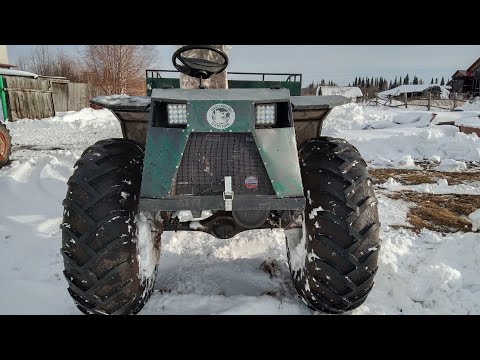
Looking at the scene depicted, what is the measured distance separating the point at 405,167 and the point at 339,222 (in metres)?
5.89

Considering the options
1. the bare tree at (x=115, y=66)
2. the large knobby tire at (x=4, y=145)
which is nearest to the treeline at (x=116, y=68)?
the bare tree at (x=115, y=66)

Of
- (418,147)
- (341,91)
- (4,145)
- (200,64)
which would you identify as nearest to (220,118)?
(200,64)

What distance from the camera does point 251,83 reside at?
183 inches

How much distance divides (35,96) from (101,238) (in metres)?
21.6

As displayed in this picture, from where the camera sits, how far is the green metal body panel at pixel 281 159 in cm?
208

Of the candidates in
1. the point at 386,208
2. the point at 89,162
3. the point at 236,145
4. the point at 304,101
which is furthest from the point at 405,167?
the point at 89,162

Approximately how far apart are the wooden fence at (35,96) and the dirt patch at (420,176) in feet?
61.6

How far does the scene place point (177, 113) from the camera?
219 centimetres

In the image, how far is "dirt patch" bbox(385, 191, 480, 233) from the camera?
4160 mm

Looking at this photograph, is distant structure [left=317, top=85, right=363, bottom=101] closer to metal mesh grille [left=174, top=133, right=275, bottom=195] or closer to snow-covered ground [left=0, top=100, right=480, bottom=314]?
snow-covered ground [left=0, top=100, right=480, bottom=314]

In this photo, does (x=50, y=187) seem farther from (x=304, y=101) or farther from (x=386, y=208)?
(x=386, y=208)

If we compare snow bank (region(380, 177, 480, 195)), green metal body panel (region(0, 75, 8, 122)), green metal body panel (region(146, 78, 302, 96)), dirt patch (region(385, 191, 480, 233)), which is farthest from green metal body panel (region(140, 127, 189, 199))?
green metal body panel (region(0, 75, 8, 122))

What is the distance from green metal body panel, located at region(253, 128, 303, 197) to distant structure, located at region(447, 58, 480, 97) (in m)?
48.8

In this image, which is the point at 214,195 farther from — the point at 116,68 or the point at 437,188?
the point at 116,68
